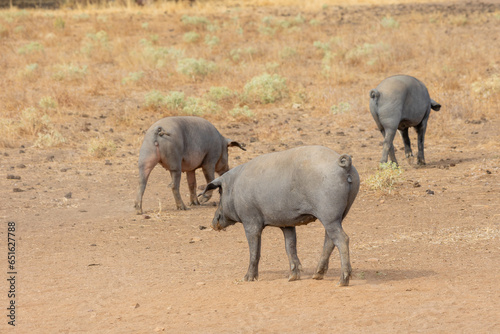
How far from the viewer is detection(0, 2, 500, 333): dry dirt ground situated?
5.50 meters

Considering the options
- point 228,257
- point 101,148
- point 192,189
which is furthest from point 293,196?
point 101,148

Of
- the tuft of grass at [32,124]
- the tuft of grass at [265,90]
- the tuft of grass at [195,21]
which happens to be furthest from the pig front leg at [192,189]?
the tuft of grass at [195,21]

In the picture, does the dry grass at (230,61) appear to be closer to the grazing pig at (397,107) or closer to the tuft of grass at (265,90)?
the tuft of grass at (265,90)

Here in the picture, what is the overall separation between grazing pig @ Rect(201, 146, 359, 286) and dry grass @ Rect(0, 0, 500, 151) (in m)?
8.25

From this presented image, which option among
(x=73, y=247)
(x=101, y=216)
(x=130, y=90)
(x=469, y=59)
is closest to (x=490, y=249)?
(x=73, y=247)

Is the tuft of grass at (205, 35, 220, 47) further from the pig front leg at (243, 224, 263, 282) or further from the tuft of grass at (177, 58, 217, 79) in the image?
the pig front leg at (243, 224, 263, 282)

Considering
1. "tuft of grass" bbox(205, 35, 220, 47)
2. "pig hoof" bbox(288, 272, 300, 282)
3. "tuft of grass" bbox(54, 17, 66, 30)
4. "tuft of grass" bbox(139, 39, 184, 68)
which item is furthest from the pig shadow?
"tuft of grass" bbox(54, 17, 66, 30)

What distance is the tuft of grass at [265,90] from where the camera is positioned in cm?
1731

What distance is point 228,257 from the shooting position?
7996 mm

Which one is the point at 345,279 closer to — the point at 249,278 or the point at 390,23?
the point at 249,278

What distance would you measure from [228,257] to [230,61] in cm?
1427

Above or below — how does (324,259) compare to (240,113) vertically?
below

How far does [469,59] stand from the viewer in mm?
19953

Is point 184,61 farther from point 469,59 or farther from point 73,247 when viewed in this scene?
point 73,247
